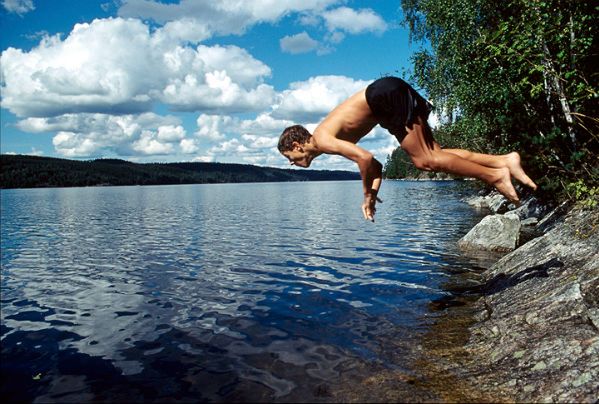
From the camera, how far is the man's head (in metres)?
6.92

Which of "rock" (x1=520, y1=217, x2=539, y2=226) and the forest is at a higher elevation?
the forest

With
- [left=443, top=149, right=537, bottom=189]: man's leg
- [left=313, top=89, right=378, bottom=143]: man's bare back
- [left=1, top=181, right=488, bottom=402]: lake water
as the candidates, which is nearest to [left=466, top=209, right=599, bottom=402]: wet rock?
[left=1, top=181, right=488, bottom=402]: lake water

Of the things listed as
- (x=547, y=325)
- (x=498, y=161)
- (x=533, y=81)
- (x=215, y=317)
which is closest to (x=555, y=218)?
(x=533, y=81)

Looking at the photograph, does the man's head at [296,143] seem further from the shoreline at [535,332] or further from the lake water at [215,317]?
the shoreline at [535,332]

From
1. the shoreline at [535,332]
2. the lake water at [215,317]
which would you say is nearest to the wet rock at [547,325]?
the shoreline at [535,332]

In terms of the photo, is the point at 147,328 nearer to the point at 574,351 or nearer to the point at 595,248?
the point at 574,351

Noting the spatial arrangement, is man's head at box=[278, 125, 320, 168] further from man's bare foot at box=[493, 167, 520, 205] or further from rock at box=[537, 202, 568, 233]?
rock at box=[537, 202, 568, 233]

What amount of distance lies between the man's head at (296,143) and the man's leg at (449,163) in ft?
Result: 4.79

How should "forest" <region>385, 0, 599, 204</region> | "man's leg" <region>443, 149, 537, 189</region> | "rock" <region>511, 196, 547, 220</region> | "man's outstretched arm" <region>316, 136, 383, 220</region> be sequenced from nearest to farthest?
"man's outstretched arm" <region>316, 136, 383, 220</region> → "man's leg" <region>443, 149, 537, 189</region> → "forest" <region>385, 0, 599, 204</region> → "rock" <region>511, 196, 547, 220</region>

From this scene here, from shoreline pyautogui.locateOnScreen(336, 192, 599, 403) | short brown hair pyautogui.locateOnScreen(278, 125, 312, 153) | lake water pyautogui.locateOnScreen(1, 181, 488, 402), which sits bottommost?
lake water pyautogui.locateOnScreen(1, 181, 488, 402)

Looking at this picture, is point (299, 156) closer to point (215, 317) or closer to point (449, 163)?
point (449, 163)

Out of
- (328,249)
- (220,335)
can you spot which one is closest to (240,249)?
(328,249)

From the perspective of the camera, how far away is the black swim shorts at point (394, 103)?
6457 millimetres

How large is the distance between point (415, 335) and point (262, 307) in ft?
12.1
